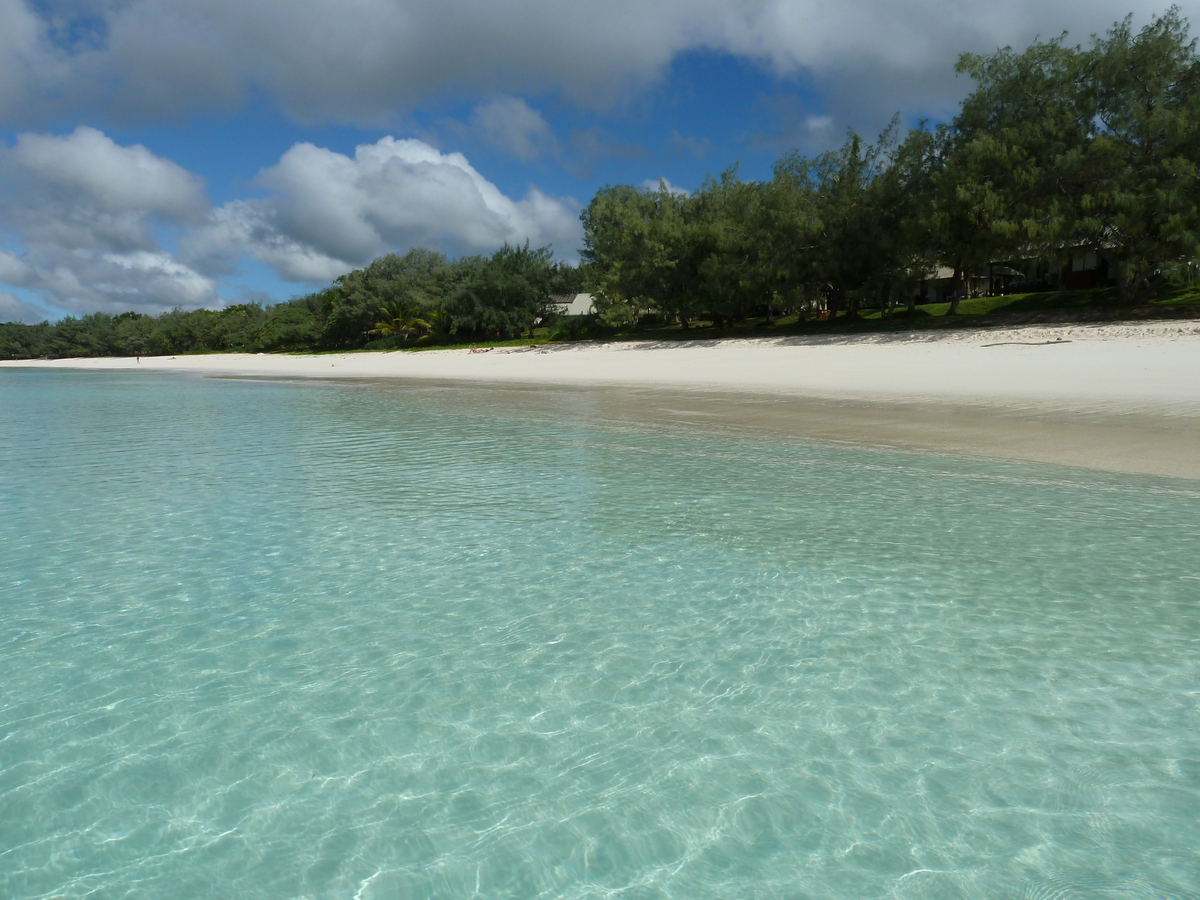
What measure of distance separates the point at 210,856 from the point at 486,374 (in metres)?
30.2

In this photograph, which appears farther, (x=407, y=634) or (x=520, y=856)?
(x=407, y=634)

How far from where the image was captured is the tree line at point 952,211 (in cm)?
2784

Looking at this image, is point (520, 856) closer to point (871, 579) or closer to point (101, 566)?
point (871, 579)

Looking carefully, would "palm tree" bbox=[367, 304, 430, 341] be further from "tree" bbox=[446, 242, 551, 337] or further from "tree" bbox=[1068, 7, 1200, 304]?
"tree" bbox=[1068, 7, 1200, 304]

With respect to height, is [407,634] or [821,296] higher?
[821,296]

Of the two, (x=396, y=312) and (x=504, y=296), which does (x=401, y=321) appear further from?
(x=504, y=296)

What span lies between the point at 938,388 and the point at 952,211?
1535 centimetres

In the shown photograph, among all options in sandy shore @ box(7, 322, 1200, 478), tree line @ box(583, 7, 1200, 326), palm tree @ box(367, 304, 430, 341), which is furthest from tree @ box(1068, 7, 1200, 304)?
palm tree @ box(367, 304, 430, 341)

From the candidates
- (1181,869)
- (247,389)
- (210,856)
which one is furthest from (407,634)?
(247,389)

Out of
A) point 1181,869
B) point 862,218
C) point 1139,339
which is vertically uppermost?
point 862,218

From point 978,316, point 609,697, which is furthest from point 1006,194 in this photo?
point 609,697

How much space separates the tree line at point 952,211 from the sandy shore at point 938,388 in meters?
5.30

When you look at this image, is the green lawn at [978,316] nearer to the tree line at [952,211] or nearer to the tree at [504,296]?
the tree line at [952,211]

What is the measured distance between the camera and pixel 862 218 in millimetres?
35688
